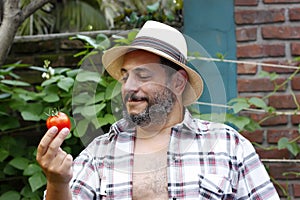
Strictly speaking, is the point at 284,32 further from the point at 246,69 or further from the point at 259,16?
the point at 246,69

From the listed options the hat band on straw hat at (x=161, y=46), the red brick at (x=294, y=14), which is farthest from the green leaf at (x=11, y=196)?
the red brick at (x=294, y=14)

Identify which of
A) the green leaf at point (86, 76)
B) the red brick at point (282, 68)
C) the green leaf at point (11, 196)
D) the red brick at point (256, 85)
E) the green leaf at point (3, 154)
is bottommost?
the green leaf at point (11, 196)

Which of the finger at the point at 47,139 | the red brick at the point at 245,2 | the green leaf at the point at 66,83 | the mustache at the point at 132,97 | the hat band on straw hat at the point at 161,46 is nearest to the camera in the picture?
the finger at the point at 47,139

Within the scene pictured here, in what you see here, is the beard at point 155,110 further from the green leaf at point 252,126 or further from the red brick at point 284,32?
the red brick at point 284,32

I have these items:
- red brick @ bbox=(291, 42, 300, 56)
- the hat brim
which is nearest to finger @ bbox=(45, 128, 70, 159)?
the hat brim

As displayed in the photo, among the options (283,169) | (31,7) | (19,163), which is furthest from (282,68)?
(19,163)

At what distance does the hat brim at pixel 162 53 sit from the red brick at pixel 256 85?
2.98 feet

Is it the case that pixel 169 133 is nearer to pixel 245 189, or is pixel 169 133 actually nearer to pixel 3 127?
pixel 245 189

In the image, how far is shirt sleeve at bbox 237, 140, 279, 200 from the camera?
6.46 ft

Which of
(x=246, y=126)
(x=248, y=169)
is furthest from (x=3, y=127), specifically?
(x=248, y=169)

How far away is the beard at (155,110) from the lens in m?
1.69

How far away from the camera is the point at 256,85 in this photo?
2.74 meters

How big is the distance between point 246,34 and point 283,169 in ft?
2.03

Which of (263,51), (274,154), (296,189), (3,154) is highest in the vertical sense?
(263,51)
